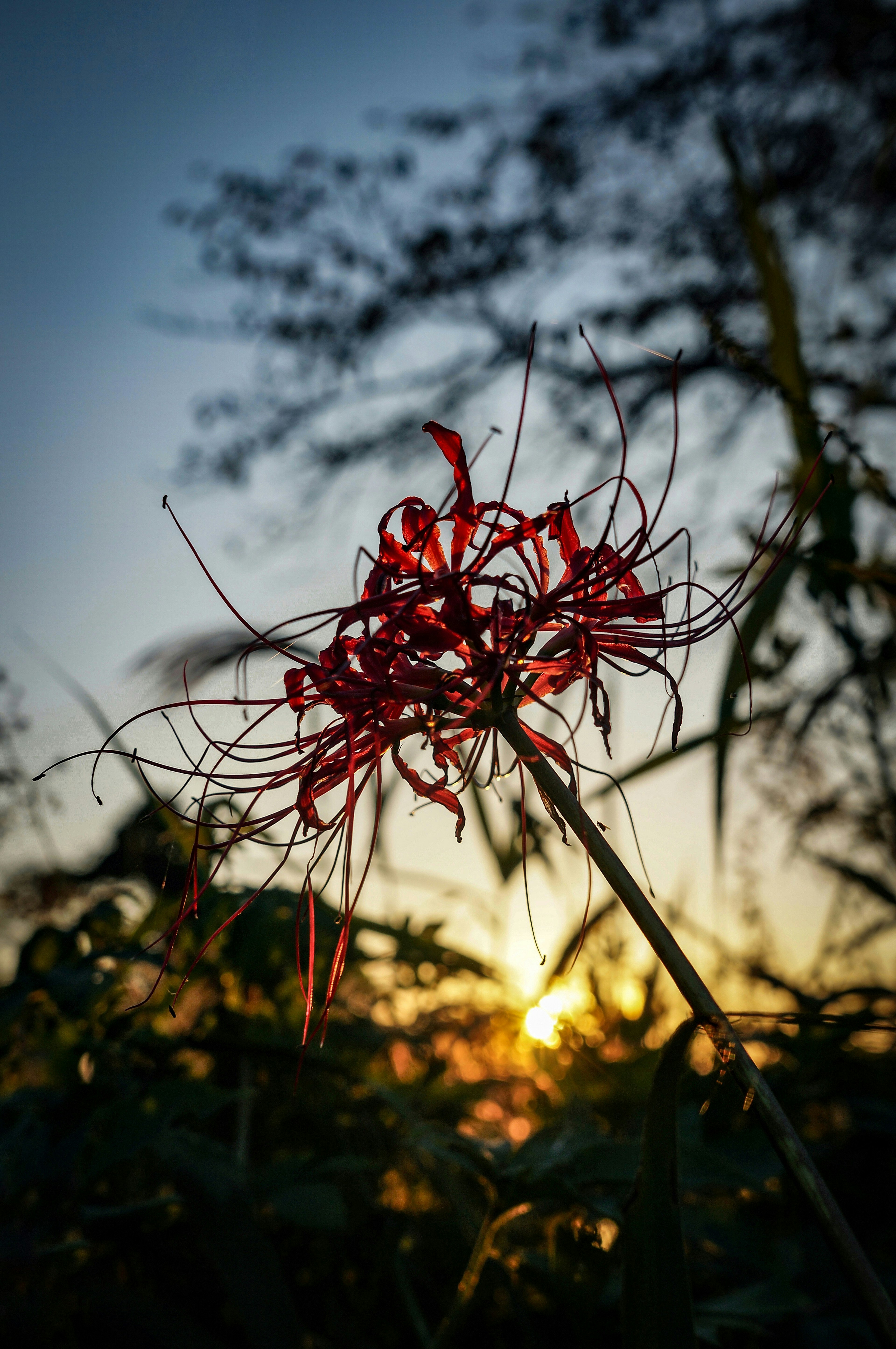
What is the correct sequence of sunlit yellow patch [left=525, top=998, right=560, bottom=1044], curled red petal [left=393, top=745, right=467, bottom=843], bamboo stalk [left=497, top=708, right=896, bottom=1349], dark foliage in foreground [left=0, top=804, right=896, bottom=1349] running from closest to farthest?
bamboo stalk [left=497, top=708, right=896, bottom=1349] < curled red petal [left=393, top=745, right=467, bottom=843] < sunlit yellow patch [left=525, top=998, right=560, bottom=1044] < dark foliage in foreground [left=0, top=804, right=896, bottom=1349]

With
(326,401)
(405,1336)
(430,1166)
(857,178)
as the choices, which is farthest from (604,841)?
(857,178)

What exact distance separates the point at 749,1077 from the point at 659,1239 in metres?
0.13

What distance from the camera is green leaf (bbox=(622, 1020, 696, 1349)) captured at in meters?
0.46

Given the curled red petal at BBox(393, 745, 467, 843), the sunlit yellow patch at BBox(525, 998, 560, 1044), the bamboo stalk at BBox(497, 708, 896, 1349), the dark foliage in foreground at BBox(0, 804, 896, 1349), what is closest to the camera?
the bamboo stalk at BBox(497, 708, 896, 1349)

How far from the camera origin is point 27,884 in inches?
70.2

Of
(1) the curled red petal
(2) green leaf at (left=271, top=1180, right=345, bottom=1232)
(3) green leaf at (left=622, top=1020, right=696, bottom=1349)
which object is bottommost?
(2) green leaf at (left=271, top=1180, right=345, bottom=1232)

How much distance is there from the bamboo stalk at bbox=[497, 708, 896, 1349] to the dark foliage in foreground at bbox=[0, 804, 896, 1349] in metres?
0.06

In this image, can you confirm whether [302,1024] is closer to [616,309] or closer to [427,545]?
[427,545]

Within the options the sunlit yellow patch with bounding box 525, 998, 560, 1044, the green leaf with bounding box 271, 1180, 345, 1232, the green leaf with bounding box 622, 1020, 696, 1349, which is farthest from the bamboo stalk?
the green leaf with bounding box 271, 1180, 345, 1232

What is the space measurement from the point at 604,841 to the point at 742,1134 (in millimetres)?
837

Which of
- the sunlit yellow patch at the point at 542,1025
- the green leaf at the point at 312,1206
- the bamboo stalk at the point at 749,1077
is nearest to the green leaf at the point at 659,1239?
the bamboo stalk at the point at 749,1077

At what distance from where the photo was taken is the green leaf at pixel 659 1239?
0.46 meters

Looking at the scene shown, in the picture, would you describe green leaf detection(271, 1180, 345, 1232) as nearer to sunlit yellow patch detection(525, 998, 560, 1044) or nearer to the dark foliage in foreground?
the dark foliage in foreground

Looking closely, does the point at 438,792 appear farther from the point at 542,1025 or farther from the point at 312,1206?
the point at 312,1206
